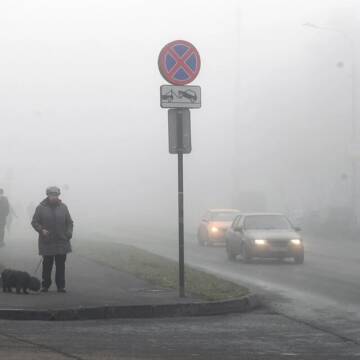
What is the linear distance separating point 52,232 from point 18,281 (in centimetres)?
98

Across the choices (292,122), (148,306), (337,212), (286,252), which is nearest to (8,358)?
(148,306)

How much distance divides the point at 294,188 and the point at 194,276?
168 ft

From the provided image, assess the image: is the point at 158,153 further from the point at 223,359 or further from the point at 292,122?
the point at 223,359

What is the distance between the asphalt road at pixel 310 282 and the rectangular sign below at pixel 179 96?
313cm

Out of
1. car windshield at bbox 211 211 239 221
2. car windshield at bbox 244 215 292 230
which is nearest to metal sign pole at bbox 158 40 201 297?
car windshield at bbox 244 215 292 230

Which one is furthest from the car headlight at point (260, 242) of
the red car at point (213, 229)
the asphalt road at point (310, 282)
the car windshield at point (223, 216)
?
the car windshield at point (223, 216)

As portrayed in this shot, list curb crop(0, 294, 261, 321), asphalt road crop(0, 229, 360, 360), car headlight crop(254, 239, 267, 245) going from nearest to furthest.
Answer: asphalt road crop(0, 229, 360, 360), curb crop(0, 294, 261, 321), car headlight crop(254, 239, 267, 245)

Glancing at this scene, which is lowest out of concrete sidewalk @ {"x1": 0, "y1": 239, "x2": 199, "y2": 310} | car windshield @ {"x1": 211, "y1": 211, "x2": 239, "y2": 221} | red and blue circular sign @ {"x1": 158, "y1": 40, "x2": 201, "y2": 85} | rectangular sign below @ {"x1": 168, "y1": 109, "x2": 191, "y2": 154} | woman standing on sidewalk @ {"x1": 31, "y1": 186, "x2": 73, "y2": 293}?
car windshield @ {"x1": 211, "y1": 211, "x2": 239, "y2": 221}

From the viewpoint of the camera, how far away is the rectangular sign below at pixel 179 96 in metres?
12.6

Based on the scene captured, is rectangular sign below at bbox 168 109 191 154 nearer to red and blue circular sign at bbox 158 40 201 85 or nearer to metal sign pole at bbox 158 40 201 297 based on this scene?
metal sign pole at bbox 158 40 201 297

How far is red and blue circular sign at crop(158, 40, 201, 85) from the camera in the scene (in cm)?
1265

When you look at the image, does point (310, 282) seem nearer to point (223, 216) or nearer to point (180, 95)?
point (180, 95)

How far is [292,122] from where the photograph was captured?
62.3m

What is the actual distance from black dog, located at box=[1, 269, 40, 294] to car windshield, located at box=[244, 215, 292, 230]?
38.6ft
